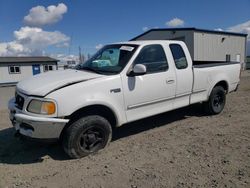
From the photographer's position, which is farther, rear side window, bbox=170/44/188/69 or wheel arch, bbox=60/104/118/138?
rear side window, bbox=170/44/188/69

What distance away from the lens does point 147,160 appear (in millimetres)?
3777

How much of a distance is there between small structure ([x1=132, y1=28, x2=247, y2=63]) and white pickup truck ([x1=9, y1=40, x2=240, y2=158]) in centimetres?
1936

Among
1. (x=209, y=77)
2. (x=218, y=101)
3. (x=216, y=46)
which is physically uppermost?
(x=216, y=46)

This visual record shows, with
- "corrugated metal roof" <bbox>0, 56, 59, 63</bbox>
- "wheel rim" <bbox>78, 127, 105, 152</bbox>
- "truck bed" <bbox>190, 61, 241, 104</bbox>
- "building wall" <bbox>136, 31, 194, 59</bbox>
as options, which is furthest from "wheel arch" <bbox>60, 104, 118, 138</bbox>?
"corrugated metal roof" <bbox>0, 56, 59, 63</bbox>

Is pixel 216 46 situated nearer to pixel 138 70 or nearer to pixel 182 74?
pixel 182 74

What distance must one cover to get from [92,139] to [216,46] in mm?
26564

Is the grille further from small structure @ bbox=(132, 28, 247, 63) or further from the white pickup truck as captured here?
small structure @ bbox=(132, 28, 247, 63)

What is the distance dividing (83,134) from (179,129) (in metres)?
2.25

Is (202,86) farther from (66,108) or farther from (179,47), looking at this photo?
(66,108)

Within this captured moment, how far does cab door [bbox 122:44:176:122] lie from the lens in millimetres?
4270

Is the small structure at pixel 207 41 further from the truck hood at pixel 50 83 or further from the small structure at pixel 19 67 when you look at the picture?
the truck hood at pixel 50 83

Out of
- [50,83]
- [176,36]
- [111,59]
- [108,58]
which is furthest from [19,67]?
[50,83]

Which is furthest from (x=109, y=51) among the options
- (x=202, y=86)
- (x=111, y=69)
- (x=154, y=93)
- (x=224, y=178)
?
(x=224, y=178)

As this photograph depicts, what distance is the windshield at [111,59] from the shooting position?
171 inches
